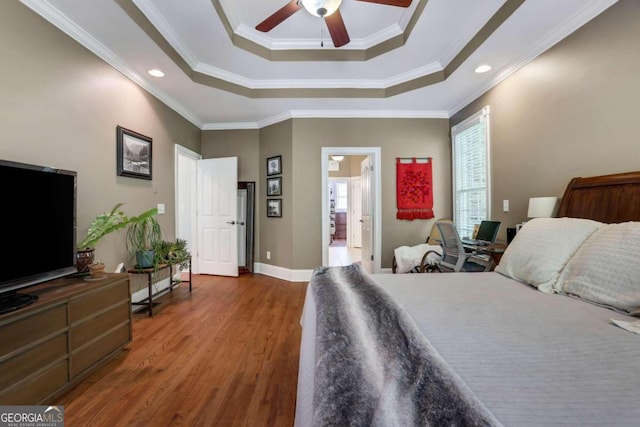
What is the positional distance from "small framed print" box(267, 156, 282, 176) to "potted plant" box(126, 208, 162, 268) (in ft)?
6.19

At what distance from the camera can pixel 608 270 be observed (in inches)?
46.8

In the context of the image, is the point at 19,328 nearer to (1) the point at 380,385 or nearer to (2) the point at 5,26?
(1) the point at 380,385

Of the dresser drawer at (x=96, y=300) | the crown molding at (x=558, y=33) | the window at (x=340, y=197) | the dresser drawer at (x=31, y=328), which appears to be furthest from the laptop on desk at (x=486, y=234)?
the window at (x=340, y=197)

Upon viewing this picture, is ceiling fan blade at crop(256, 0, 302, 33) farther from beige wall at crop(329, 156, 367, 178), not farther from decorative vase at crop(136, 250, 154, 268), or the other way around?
beige wall at crop(329, 156, 367, 178)

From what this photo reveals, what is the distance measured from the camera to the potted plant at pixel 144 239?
2.86 metres

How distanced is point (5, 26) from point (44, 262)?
5.27 feet

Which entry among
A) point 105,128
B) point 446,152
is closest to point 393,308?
point 105,128

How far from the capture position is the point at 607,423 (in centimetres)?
54

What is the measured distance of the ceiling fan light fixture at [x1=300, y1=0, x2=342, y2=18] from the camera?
1898mm

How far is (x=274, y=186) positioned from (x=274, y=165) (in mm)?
354

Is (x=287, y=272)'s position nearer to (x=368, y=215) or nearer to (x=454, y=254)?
(x=368, y=215)

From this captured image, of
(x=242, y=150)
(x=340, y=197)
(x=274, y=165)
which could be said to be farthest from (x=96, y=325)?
(x=340, y=197)

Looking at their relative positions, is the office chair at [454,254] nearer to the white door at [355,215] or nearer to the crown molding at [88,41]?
the crown molding at [88,41]

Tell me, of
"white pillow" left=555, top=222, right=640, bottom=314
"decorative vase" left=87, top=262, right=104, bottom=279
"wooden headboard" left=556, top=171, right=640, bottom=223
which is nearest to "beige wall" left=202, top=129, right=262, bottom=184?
"decorative vase" left=87, top=262, right=104, bottom=279
